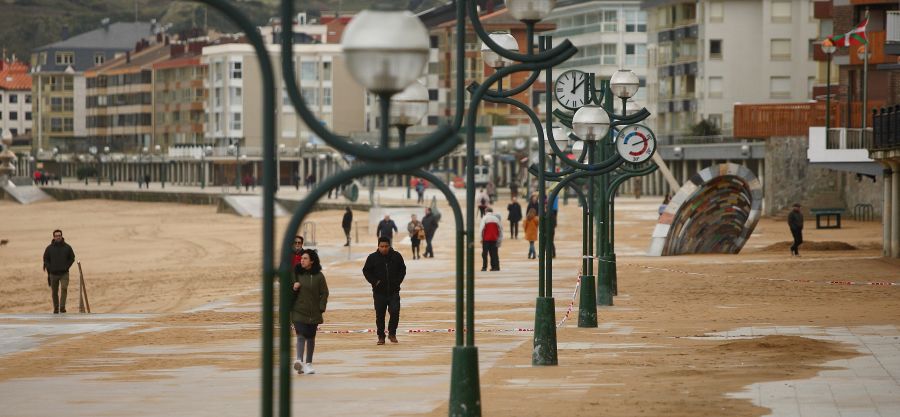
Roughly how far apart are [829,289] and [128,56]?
163190mm

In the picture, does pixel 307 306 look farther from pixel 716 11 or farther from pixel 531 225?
pixel 716 11

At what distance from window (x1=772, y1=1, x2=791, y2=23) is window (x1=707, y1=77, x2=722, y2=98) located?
5145 millimetres

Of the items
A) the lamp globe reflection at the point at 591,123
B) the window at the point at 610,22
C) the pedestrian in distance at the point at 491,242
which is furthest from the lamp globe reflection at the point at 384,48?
the window at the point at 610,22

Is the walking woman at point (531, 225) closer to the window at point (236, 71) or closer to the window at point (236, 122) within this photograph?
the window at point (236, 122)

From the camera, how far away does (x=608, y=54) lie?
4818 inches

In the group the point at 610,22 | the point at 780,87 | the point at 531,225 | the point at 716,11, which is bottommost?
the point at 531,225

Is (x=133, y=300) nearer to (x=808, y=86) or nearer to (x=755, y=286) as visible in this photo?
(x=755, y=286)

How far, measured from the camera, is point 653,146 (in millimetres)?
23859

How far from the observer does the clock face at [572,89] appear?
81.9 feet

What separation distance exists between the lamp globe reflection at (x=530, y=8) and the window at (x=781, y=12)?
8757cm

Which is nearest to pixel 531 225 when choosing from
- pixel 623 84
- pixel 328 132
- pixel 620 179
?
pixel 620 179

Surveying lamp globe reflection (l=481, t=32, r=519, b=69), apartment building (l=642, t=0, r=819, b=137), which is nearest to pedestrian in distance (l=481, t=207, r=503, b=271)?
lamp globe reflection (l=481, t=32, r=519, b=69)

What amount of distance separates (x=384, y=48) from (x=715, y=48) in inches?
3836

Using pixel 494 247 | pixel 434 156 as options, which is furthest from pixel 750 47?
pixel 434 156
